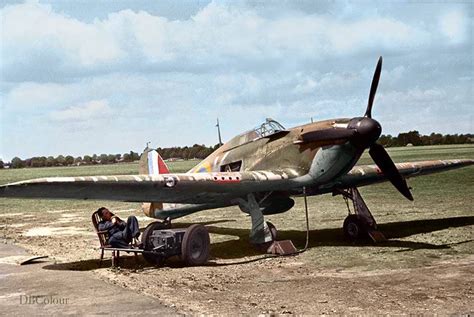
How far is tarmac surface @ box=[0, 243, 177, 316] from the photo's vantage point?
741 centimetres

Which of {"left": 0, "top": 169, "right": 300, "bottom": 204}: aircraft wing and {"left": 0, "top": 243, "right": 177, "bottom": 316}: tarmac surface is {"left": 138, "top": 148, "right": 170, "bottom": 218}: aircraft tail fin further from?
{"left": 0, "top": 243, "right": 177, "bottom": 316}: tarmac surface

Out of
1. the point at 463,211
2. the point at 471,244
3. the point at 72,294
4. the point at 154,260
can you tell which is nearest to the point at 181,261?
the point at 154,260

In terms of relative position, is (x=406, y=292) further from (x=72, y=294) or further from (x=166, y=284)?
(x=72, y=294)

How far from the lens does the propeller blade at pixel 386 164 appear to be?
12.4m

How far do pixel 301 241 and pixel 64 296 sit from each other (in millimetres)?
6974

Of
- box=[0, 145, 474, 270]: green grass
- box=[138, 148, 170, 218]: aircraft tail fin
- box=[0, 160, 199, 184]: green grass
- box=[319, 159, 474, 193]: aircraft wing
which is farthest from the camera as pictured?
box=[0, 160, 199, 184]: green grass

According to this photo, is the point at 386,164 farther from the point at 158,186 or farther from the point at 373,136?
the point at 158,186

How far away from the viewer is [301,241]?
1381cm

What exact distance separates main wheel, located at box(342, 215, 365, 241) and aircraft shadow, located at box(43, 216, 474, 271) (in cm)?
23

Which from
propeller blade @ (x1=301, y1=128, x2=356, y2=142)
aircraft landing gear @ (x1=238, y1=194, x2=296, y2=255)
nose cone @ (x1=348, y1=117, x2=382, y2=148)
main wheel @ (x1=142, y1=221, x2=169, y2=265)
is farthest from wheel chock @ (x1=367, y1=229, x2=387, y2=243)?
main wheel @ (x1=142, y1=221, x2=169, y2=265)

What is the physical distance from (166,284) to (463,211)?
487 inches

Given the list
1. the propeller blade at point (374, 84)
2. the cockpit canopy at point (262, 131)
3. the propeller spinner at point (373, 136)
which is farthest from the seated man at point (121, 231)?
the propeller blade at point (374, 84)

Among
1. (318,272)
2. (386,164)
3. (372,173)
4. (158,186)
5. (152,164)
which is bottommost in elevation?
(318,272)

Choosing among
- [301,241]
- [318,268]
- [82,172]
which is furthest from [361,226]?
[82,172]
